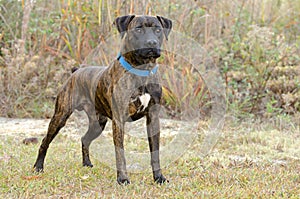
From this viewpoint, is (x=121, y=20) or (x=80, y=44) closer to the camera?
(x=121, y=20)

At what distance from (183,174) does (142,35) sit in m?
1.44

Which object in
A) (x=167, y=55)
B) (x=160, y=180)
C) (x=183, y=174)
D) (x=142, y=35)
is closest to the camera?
(x=142, y=35)

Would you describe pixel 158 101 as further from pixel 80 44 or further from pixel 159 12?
pixel 80 44

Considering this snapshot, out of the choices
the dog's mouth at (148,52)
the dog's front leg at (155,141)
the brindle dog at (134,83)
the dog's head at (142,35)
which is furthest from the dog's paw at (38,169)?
the dog's mouth at (148,52)

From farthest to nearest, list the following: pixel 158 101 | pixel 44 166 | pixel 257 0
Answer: pixel 257 0, pixel 44 166, pixel 158 101

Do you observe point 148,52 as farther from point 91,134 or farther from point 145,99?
point 91,134

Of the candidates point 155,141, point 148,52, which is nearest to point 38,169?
point 155,141

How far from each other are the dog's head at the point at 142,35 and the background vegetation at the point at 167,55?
2.83 m

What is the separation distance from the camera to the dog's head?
3963mm

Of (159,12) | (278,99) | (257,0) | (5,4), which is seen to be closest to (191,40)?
(159,12)

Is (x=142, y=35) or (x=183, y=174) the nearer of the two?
(x=142, y=35)

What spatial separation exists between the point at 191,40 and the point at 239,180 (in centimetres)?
388

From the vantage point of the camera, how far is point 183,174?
4.64m

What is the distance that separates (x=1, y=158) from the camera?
5129 mm
